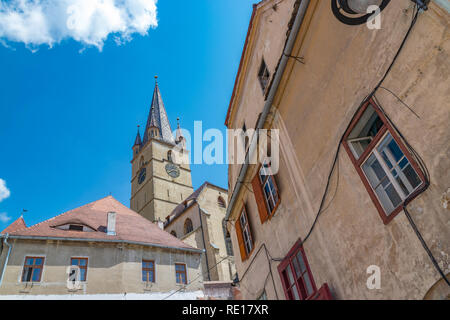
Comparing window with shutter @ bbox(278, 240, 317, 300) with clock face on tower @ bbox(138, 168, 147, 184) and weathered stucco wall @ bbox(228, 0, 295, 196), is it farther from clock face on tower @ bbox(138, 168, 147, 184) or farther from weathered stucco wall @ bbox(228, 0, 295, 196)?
clock face on tower @ bbox(138, 168, 147, 184)

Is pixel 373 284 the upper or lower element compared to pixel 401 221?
lower

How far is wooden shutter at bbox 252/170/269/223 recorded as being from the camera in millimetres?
9008

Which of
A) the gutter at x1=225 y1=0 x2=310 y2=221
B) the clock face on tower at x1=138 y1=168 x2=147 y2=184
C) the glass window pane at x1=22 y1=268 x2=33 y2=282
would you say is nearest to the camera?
the gutter at x1=225 y1=0 x2=310 y2=221

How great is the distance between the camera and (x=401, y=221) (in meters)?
4.37

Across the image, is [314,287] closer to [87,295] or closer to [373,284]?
[373,284]

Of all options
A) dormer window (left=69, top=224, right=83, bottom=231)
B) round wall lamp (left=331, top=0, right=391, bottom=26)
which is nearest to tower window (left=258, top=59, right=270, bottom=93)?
round wall lamp (left=331, top=0, right=391, bottom=26)

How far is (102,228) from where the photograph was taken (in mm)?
17984

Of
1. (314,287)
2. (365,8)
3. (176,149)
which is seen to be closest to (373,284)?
(314,287)

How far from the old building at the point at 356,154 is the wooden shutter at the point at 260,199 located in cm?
4

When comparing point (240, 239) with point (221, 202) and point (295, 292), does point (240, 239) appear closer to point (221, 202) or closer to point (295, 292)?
point (295, 292)

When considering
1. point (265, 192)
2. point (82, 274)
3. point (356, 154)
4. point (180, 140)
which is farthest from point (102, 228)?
point (180, 140)

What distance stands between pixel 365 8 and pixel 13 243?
17.5 metres

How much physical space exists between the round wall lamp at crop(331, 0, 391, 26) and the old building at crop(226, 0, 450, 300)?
0.02m
